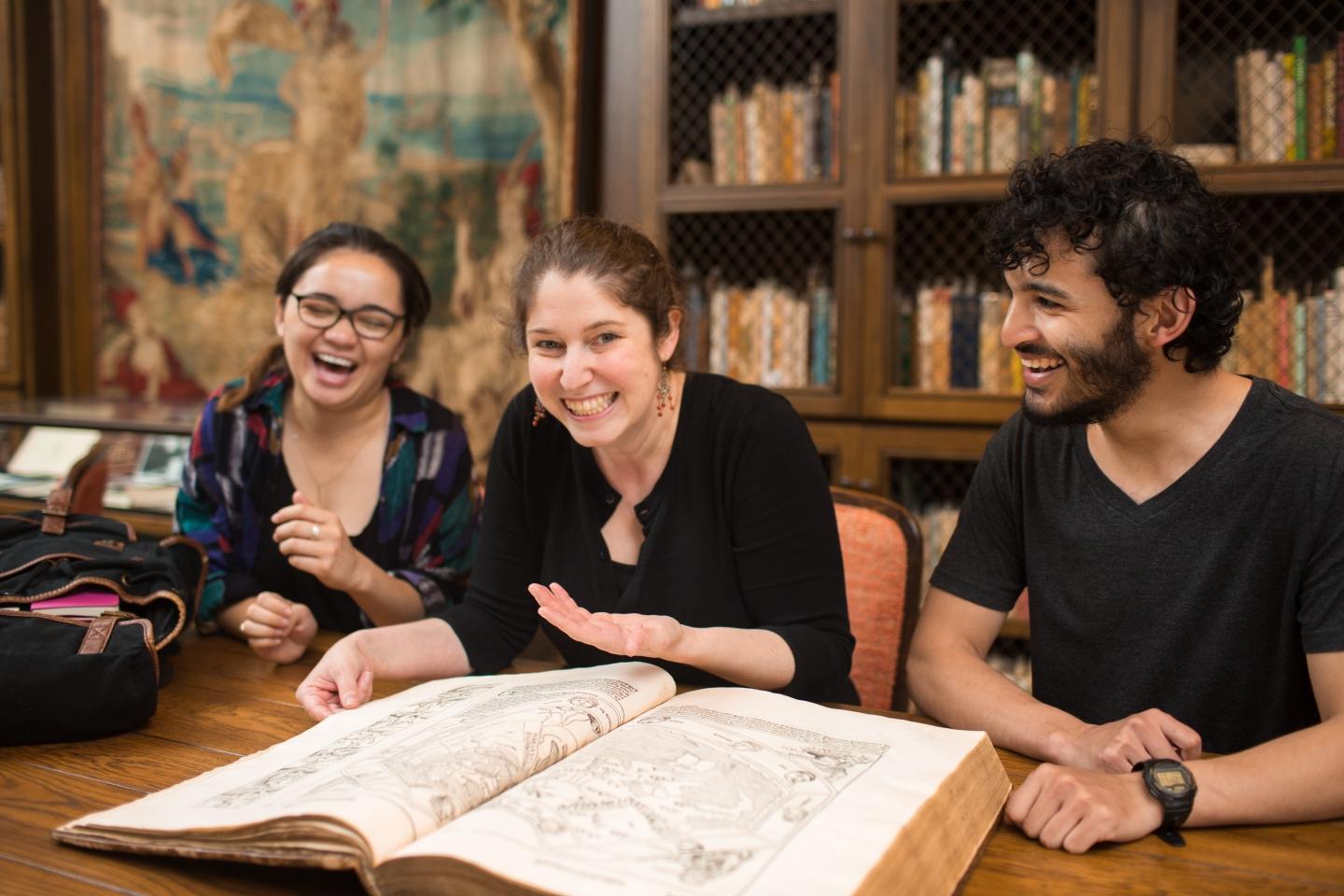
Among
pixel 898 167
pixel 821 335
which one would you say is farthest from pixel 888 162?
pixel 821 335

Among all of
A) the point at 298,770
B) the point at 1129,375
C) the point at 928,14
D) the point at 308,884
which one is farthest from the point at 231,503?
the point at 928,14

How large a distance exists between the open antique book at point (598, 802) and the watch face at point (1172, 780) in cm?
13

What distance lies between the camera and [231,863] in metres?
0.88

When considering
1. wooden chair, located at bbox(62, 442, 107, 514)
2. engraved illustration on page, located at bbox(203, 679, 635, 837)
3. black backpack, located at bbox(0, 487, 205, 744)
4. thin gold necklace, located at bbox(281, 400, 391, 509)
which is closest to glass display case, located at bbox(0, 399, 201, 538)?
wooden chair, located at bbox(62, 442, 107, 514)

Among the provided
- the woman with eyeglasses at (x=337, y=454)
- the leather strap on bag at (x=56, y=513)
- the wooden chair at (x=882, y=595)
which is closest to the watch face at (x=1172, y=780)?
the wooden chair at (x=882, y=595)

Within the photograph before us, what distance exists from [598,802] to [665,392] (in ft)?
2.66

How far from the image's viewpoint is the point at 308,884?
848 millimetres

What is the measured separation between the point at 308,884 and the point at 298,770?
0.13 metres

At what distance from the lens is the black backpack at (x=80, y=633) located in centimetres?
113

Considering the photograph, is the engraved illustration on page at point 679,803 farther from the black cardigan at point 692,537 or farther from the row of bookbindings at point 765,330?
the row of bookbindings at point 765,330

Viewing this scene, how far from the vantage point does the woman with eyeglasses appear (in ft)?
6.40

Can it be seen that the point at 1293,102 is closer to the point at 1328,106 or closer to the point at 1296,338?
the point at 1328,106

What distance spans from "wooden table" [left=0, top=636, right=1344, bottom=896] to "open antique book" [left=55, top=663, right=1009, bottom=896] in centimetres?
3

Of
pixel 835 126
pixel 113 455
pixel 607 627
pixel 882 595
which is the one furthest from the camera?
pixel 113 455
